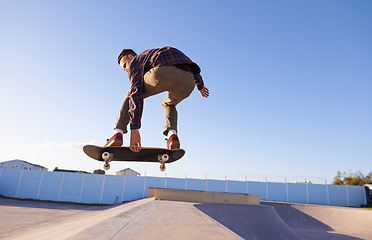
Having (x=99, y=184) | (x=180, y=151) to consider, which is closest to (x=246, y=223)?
(x=180, y=151)

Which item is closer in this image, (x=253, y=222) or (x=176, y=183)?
(x=253, y=222)

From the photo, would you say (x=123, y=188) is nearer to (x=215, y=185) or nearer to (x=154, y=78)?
(x=215, y=185)

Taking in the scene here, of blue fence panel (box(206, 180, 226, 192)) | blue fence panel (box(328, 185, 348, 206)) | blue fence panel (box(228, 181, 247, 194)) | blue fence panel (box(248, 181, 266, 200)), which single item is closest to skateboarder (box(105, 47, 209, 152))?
blue fence panel (box(206, 180, 226, 192))

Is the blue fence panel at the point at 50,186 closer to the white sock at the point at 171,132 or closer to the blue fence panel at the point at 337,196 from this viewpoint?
the white sock at the point at 171,132

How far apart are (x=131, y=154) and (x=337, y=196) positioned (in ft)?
94.1

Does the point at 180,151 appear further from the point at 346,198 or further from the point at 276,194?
the point at 346,198

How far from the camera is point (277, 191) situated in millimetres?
25172

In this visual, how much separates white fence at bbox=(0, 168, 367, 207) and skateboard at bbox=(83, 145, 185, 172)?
21.1 metres

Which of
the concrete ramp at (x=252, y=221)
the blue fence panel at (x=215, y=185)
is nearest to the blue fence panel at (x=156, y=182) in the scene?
the blue fence panel at (x=215, y=185)

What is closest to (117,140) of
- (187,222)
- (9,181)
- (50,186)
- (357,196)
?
(187,222)

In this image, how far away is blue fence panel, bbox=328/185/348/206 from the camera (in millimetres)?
25125

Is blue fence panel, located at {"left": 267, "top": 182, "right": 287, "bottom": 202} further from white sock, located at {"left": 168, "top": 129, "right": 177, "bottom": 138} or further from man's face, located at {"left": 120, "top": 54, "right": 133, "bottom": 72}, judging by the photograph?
man's face, located at {"left": 120, "top": 54, "right": 133, "bottom": 72}

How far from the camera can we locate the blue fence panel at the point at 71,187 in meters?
24.0

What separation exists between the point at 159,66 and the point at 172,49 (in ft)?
1.19
